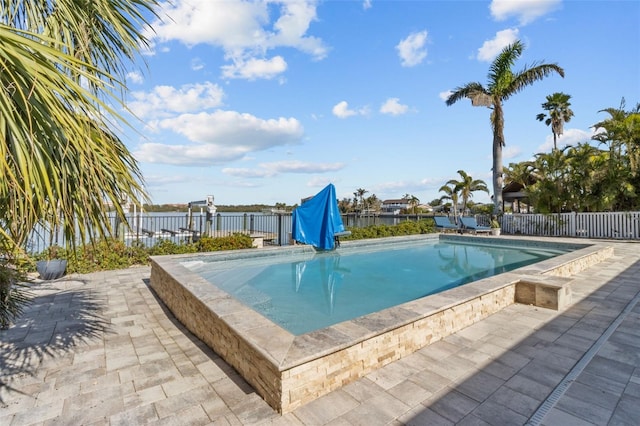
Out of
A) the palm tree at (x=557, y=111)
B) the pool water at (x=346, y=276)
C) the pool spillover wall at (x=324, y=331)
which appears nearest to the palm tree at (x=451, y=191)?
the palm tree at (x=557, y=111)

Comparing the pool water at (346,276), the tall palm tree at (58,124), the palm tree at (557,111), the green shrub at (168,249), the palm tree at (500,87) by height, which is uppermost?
the palm tree at (557,111)

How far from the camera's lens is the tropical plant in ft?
4.29

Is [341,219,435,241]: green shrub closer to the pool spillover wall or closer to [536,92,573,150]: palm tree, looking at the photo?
the pool spillover wall

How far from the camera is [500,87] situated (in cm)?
1568

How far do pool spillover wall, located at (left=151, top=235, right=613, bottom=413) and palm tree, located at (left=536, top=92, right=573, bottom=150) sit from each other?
82.6 ft

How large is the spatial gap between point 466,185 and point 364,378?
24008 mm

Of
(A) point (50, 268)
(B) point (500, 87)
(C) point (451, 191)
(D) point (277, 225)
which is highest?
(B) point (500, 87)

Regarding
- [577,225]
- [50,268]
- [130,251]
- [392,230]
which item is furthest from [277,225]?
[577,225]

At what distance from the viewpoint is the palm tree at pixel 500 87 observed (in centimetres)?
1535

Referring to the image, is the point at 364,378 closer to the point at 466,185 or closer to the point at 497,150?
the point at 497,150

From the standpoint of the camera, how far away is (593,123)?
48.6 feet

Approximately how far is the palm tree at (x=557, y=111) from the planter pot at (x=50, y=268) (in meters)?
29.5

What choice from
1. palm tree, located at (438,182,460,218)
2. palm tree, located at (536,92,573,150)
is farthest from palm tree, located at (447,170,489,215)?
palm tree, located at (536,92,573,150)

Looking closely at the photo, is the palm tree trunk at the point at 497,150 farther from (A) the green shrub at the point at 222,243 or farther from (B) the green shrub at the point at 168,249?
(B) the green shrub at the point at 168,249
